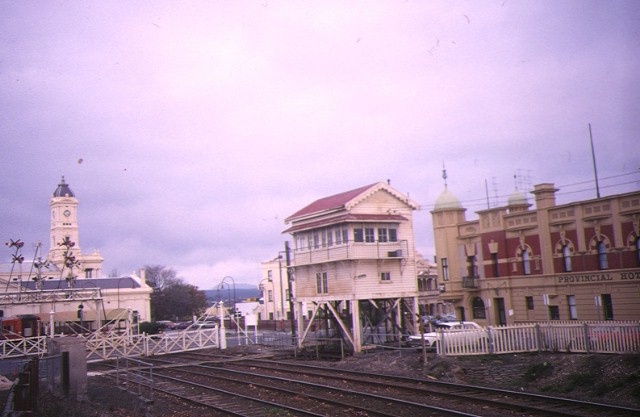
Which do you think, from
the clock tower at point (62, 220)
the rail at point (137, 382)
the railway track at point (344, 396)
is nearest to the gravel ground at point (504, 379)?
the rail at point (137, 382)

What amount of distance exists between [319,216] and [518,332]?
51.3 feet

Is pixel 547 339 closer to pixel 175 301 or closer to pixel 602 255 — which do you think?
pixel 602 255

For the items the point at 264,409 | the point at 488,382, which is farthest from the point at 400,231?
the point at 264,409

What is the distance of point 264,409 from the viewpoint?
19000mm

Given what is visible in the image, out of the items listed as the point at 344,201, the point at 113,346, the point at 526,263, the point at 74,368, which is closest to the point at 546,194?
the point at 526,263

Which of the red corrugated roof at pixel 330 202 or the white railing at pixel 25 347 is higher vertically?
the red corrugated roof at pixel 330 202

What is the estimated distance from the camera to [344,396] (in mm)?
20922

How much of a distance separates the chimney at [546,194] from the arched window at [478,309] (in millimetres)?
10338

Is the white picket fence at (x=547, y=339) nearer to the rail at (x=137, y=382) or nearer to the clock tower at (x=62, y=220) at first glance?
the rail at (x=137, y=382)

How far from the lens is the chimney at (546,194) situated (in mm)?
42906

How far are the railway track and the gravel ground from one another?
1439 mm

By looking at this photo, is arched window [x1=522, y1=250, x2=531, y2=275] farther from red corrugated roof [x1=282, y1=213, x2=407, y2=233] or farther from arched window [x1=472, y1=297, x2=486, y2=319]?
red corrugated roof [x1=282, y1=213, x2=407, y2=233]

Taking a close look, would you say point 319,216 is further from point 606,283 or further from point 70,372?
point 70,372

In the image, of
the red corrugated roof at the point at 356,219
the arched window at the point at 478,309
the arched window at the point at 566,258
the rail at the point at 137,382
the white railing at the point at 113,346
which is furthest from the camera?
the arched window at the point at 478,309
